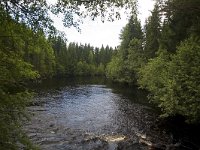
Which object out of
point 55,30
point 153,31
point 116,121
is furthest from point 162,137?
point 153,31

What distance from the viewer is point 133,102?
136ft

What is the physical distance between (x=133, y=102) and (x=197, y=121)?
17449 millimetres

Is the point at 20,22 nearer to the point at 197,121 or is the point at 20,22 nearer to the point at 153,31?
the point at 197,121

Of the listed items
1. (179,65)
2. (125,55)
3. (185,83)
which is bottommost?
(185,83)

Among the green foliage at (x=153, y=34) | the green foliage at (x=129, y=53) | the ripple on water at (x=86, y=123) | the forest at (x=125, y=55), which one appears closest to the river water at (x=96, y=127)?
the ripple on water at (x=86, y=123)

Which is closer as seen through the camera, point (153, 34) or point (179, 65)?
point (179, 65)

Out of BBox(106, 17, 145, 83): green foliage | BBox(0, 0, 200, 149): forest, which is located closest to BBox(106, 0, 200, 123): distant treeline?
BBox(0, 0, 200, 149): forest

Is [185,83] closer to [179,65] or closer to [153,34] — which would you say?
[179,65]

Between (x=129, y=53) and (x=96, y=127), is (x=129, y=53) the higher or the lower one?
the higher one

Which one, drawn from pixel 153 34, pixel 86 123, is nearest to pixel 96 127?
pixel 86 123

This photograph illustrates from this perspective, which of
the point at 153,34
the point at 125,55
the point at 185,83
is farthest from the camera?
the point at 125,55

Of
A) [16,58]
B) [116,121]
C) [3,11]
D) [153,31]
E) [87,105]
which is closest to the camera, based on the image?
[3,11]

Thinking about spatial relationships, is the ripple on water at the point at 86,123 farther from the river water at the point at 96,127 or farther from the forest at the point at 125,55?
the forest at the point at 125,55

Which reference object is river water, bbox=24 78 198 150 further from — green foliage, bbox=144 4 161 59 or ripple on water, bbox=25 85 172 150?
green foliage, bbox=144 4 161 59
